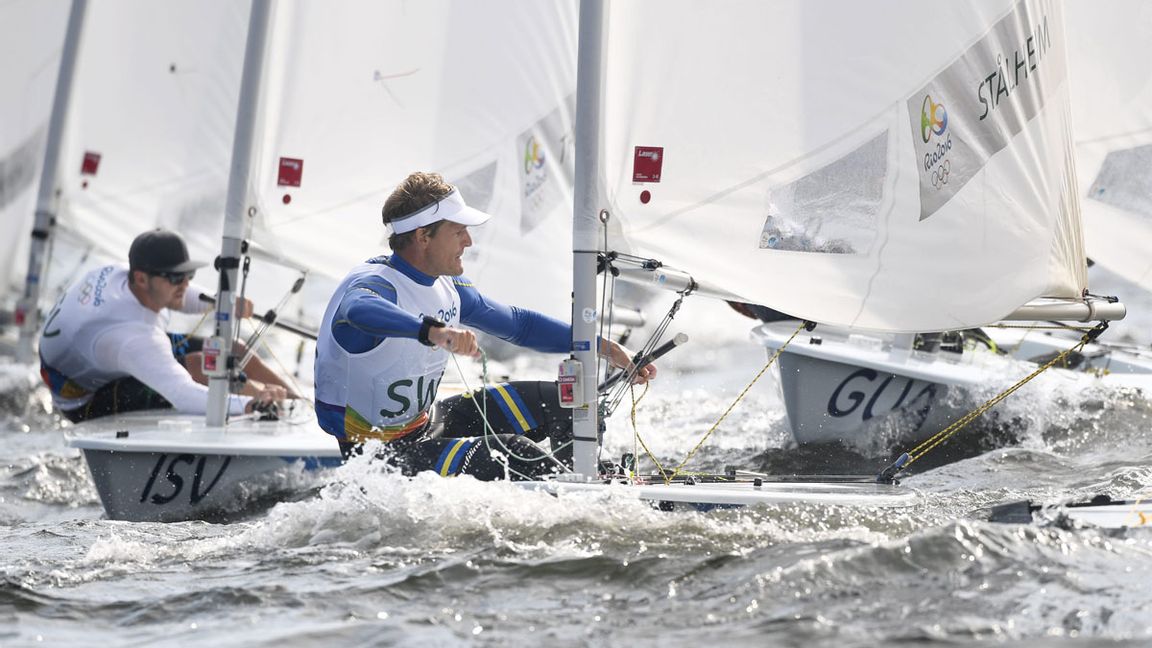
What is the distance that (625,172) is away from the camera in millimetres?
4238

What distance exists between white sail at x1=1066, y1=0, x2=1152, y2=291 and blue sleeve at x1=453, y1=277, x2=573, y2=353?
361cm

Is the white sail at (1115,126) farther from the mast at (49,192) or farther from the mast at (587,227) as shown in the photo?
the mast at (49,192)

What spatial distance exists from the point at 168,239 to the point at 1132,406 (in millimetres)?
4465

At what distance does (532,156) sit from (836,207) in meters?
2.59

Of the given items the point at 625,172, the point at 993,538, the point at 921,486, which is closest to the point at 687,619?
the point at 993,538

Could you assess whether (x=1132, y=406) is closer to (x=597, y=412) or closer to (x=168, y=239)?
(x=597, y=412)

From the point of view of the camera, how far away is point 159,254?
6309 millimetres

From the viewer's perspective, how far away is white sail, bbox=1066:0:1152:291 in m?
6.89

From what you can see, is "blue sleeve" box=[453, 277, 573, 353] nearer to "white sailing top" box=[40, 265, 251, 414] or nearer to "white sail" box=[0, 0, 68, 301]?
"white sailing top" box=[40, 265, 251, 414]

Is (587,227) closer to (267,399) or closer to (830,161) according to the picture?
(830,161)

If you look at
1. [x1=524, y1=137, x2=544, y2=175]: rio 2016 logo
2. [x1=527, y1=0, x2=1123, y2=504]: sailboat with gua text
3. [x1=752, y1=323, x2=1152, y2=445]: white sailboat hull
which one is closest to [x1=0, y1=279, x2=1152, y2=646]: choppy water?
[x1=527, y1=0, x2=1123, y2=504]: sailboat with gua text

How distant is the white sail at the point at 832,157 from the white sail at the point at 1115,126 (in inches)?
112

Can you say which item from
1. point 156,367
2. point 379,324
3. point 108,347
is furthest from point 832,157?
point 108,347

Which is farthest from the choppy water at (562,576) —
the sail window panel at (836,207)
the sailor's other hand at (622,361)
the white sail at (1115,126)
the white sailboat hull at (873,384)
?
the white sail at (1115,126)
